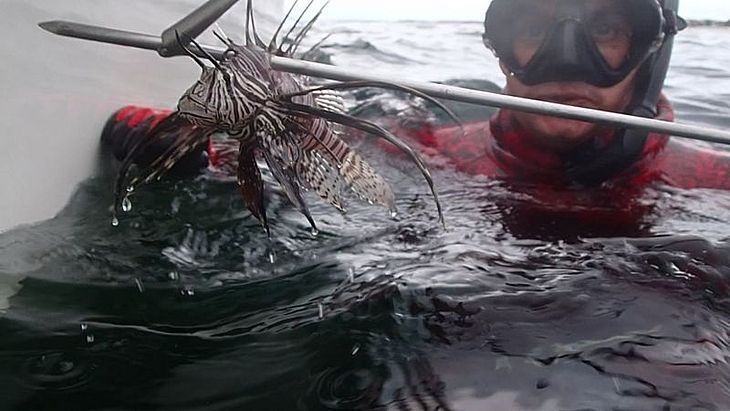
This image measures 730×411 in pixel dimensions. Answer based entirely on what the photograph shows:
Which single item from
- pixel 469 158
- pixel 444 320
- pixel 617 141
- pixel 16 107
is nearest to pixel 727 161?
pixel 617 141

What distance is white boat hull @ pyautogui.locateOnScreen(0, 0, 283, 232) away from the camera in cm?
197

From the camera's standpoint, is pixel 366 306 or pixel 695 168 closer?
pixel 366 306

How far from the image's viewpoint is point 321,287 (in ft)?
6.42

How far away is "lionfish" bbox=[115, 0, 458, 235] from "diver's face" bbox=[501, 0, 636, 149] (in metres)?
1.46

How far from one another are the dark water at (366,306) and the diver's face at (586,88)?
32 centimetres

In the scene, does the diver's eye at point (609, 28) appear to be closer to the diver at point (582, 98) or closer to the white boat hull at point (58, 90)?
the diver at point (582, 98)

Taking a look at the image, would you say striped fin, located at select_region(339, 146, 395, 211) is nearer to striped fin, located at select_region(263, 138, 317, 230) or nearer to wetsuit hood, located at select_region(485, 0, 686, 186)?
striped fin, located at select_region(263, 138, 317, 230)

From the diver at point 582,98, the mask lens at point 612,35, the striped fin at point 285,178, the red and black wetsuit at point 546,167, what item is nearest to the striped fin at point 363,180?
the striped fin at point 285,178

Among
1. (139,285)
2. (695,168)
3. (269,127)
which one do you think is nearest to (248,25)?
(269,127)

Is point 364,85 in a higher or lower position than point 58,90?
higher

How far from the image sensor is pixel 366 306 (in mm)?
1748

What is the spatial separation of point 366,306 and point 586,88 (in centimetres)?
145

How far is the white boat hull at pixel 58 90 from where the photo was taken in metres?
1.97

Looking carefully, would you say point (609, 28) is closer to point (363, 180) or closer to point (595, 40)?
point (595, 40)
